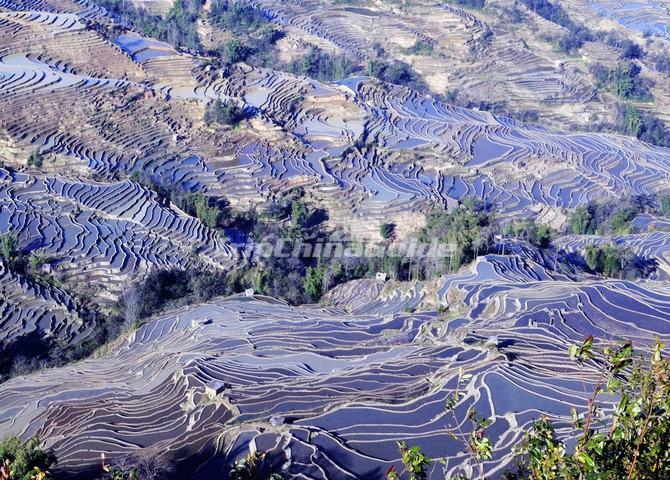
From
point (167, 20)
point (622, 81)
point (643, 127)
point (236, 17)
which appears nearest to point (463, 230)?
point (643, 127)

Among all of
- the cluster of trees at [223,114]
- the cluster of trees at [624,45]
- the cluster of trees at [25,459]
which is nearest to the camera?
the cluster of trees at [25,459]

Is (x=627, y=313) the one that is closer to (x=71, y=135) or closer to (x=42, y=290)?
(x=42, y=290)

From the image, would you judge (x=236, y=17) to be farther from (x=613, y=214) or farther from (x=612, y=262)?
(x=612, y=262)

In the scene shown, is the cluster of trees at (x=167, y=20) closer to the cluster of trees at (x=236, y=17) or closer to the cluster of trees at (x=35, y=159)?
the cluster of trees at (x=236, y=17)

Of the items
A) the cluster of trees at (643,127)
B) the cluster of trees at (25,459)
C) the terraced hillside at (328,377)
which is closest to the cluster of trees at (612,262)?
the terraced hillside at (328,377)

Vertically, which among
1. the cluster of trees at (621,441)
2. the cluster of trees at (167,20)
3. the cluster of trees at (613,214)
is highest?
the cluster of trees at (621,441)

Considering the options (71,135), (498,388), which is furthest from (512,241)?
(71,135)
